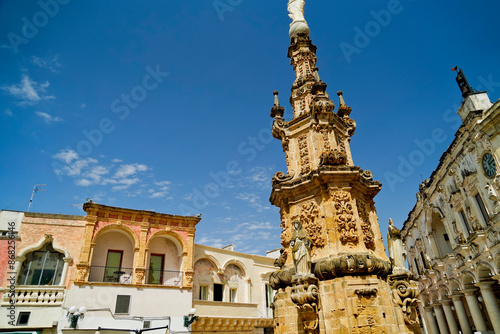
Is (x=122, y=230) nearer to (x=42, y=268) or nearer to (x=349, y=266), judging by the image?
(x=42, y=268)

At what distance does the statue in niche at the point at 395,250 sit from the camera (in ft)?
27.4

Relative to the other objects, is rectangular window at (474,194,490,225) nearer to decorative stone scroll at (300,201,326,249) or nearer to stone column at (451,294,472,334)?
stone column at (451,294,472,334)

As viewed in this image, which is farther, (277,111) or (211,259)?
(211,259)

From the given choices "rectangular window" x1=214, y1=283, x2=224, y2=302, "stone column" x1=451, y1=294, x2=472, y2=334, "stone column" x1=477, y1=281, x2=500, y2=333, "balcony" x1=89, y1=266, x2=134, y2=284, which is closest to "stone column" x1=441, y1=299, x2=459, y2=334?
"stone column" x1=451, y1=294, x2=472, y2=334

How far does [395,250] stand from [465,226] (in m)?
16.0

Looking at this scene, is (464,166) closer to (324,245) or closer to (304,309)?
(324,245)

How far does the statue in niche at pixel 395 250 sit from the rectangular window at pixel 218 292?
15.9 m

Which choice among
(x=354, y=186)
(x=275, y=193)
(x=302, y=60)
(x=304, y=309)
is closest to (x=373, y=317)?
(x=304, y=309)

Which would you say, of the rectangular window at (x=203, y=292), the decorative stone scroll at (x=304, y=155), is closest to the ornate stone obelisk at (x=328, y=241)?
the decorative stone scroll at (x=304, y=155)

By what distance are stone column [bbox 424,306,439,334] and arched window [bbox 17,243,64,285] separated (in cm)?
3059

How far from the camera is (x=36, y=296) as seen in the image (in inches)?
639

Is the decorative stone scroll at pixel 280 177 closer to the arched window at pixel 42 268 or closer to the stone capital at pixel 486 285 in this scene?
the arched window at pixel 42 268

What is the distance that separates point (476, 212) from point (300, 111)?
1435 cm

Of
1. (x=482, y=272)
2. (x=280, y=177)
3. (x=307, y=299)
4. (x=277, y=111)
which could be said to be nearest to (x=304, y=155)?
(x=280, y=177)
